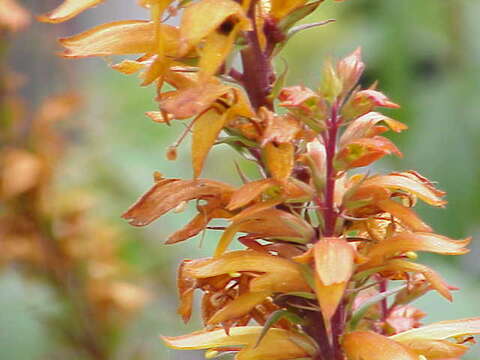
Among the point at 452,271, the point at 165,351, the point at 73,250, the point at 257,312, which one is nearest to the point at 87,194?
the point at 73,250

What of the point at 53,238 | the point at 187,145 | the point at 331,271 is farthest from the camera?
the point at 187,145

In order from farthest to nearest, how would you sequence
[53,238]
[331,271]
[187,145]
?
[187,145] < [53,238] < [331,271]

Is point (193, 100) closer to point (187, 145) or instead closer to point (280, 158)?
point (280, 158)

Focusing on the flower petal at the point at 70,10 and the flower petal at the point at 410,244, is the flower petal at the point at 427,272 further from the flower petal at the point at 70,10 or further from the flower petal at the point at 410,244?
the flower petal at the point at 70,10

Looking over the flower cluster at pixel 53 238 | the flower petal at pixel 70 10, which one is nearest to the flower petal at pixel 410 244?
the flower petal at pixel 70 10

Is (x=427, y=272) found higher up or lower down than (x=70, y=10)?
lower down

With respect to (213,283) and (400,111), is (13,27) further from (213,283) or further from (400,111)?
(400,111)

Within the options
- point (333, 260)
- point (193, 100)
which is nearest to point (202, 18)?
point (193, 100)

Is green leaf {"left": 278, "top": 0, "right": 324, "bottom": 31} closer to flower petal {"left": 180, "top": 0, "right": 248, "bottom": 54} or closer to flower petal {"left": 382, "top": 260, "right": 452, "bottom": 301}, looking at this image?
flower petal {"left": 180, "top": 0, "right": 248, "bottom": 54}
